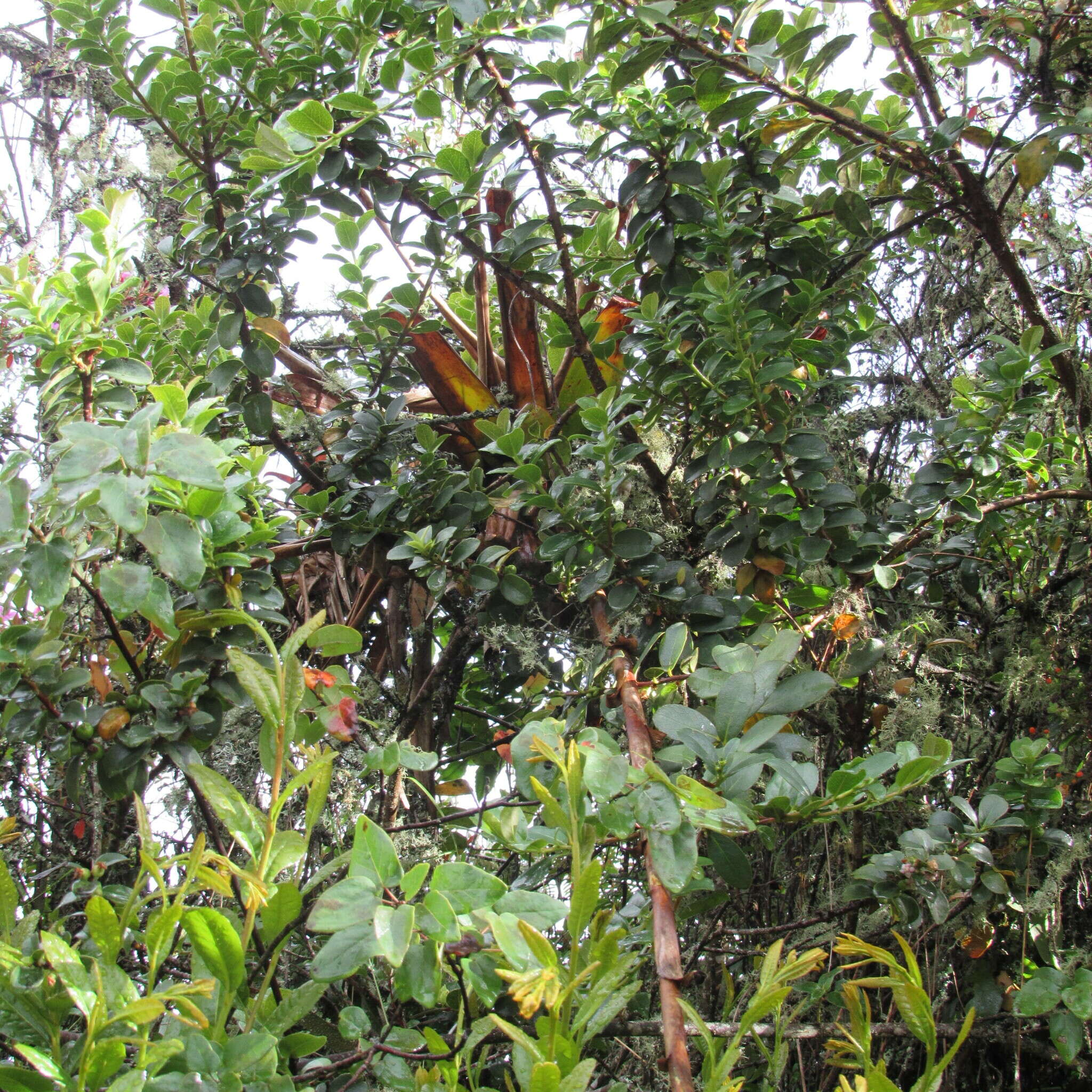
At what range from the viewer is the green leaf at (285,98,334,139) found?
1.01 metres

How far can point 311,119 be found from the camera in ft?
3.35

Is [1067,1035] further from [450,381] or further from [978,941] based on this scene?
[450,381]

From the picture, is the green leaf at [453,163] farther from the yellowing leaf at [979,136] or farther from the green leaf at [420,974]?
the green leaf at [420,974]

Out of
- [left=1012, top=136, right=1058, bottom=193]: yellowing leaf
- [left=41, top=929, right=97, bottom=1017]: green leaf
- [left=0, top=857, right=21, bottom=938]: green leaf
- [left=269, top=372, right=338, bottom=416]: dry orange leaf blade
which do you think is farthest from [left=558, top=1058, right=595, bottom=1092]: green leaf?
[left=269, top=372, right=338, bottom=416]: dry orange leaf blade

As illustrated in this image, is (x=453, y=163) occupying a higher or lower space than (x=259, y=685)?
higher

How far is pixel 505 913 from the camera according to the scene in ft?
1.74

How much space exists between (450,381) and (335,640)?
733mm

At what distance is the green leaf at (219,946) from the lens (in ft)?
1.64

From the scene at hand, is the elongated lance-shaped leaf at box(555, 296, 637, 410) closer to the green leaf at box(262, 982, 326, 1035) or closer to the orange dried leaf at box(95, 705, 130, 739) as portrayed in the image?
the orange dried leaf at box(95, 705, 130, 739)

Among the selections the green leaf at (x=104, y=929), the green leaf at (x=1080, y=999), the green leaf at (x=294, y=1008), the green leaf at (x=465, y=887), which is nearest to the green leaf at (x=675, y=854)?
the green leaf at (x=465, y=887)

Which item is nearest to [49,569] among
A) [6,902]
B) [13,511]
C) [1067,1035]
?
[13,511]

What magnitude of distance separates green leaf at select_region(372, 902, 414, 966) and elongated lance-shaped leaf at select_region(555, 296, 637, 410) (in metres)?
0.93

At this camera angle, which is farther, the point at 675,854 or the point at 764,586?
the point at 764,586

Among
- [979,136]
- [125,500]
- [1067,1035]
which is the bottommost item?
[1067,1035]
